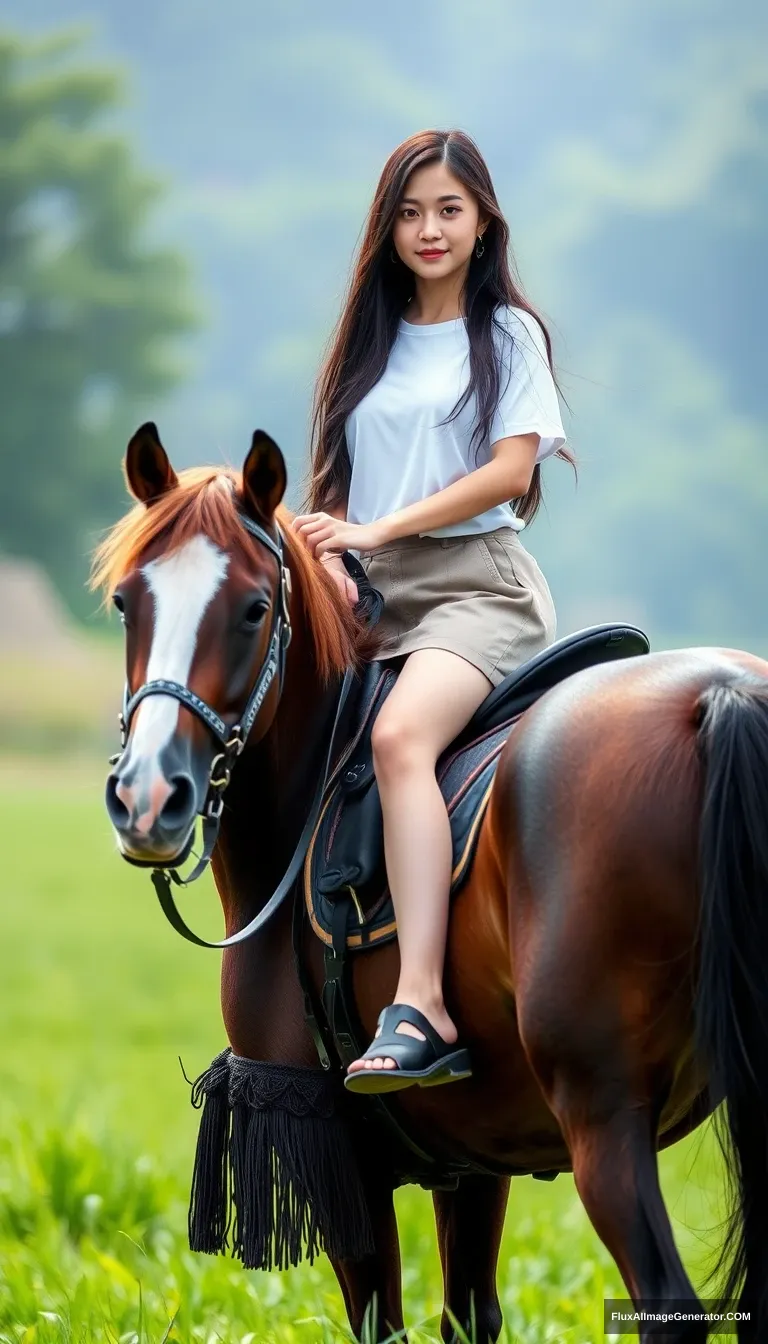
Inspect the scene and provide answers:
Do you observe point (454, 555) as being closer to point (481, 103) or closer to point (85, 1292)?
point (85, 1292)

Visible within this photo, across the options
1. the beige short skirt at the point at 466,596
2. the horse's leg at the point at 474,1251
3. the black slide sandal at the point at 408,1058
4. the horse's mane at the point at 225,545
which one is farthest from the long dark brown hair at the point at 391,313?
the horse's leg at the point at 474,1251

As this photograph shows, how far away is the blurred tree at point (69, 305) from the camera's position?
3106 cm

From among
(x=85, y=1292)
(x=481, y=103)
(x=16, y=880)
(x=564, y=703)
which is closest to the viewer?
(x=564, y=703)

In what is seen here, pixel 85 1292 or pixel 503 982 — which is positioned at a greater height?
pixel 503 982

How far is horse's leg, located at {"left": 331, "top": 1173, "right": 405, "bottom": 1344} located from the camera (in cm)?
287

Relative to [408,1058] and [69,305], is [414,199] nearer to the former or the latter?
[408,1058]

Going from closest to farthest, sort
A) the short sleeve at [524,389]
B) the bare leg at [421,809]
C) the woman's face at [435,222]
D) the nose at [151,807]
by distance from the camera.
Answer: the nose at [151,807]
the bare leg at [421,809]
the short sleeve at [524,389]
the woman's face at [435,222]

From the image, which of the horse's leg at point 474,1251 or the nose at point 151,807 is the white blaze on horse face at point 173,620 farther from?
the horse's leg at point 474,1251

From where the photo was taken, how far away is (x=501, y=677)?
9.41ft

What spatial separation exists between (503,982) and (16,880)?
15507 millimetres

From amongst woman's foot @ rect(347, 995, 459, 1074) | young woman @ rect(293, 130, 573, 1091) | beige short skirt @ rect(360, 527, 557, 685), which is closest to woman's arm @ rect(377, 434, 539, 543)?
young woman @ rect(293, 130, 573, 1091)

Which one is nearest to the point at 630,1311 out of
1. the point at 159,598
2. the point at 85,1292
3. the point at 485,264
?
the point at 159,598

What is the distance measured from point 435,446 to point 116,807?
1.08 m

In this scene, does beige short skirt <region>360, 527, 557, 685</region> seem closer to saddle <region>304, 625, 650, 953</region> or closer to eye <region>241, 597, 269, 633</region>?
saddle <region>304, 625, 650, 953</region>
